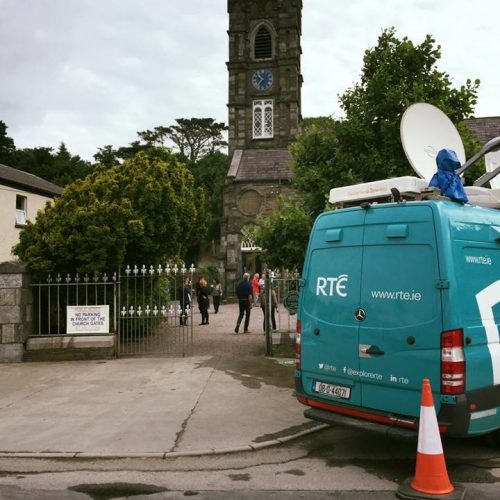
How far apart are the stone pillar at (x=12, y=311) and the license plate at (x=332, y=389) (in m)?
7.66

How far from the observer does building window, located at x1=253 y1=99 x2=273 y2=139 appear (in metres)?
41.0

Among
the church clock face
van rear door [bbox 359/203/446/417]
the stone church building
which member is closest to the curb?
van rear door [bbox 359/203/446/417]

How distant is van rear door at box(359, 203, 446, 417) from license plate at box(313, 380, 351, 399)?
0.21 m

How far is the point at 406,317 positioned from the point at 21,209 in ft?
76.1

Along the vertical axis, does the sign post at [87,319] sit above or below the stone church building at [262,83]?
below

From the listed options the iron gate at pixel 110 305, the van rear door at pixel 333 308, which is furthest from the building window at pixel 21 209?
the van rear door at pixel 333 308

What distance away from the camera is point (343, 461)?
5.32m

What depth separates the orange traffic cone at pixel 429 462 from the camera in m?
4.26

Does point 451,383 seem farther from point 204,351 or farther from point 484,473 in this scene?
point 204,351

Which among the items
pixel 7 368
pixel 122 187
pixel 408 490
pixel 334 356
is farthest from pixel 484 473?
pixel 122 187

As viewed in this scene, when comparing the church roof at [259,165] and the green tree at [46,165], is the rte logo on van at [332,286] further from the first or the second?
the green tree at [46,165]

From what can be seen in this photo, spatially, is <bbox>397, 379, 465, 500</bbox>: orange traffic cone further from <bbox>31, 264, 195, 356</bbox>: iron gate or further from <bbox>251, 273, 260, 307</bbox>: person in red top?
<bbox>251, 273, 260, 307</bbox>: person in red top

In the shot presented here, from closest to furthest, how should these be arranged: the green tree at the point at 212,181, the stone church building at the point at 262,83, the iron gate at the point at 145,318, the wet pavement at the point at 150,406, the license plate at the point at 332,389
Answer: the license plate at the point at 332,389
the wet pavement at the point at 150,406
the iron gate at the point at 145,318
the stone church building at the point at 262,83
the green tree at the point at 212,181

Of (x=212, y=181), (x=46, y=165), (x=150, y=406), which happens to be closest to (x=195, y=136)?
(x=212, y=181)
